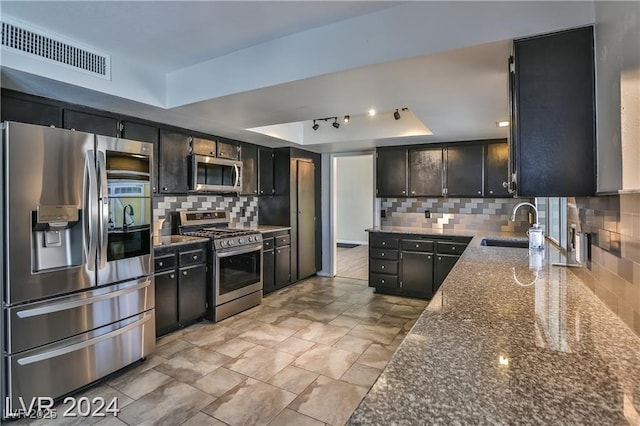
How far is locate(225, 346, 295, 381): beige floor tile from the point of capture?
2.54 meters

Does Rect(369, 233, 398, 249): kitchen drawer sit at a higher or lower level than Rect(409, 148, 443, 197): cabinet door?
lower

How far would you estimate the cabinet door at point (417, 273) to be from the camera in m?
4.38

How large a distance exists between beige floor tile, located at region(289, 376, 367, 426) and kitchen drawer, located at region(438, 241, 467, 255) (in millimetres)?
2466

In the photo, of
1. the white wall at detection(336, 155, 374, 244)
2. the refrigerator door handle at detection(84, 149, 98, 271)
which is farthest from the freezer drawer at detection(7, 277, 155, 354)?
the white wall at detection(336, 155, 374, 244)

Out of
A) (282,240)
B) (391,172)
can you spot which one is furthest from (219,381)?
(391,172)

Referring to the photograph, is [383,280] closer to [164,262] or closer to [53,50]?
[164,262]

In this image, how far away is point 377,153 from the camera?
5070 millimetres

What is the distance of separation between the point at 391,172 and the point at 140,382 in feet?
12.9

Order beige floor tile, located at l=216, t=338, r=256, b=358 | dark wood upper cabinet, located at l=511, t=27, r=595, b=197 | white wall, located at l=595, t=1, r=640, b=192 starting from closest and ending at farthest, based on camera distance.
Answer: white wall, located at l=595, t=1, r=640, b=192
dark wood upper cabinet, located at l=511, t=27, r=595, b=197
beige floor tile, located at l=216, t=338, r=256, b=358

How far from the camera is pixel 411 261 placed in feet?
14.8

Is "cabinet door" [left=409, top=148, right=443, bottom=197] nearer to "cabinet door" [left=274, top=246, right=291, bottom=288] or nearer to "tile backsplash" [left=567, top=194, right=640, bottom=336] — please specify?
"cabinet door" [left=274, top=246, right=291, bottom=288]

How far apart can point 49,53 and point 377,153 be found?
13.0ft

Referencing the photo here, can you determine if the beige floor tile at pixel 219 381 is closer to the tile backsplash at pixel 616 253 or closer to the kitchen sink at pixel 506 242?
the tile backsplash at pixel 616 253

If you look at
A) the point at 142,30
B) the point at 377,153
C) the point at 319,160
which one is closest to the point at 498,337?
the point at 142,30
